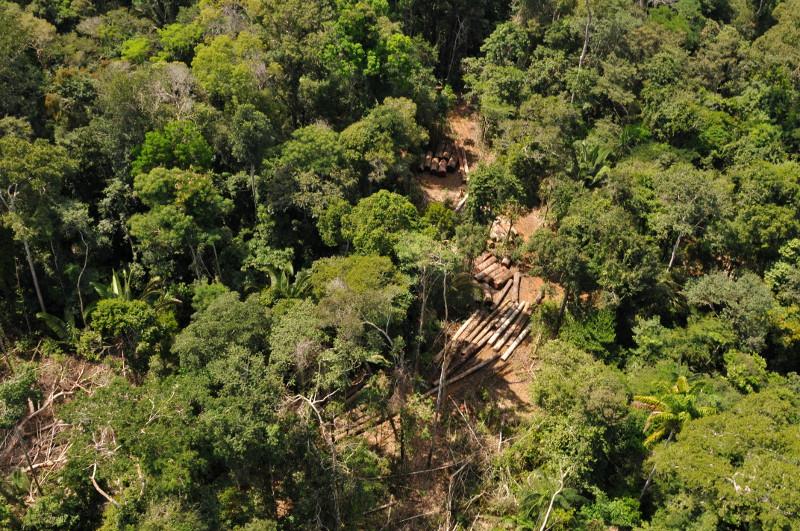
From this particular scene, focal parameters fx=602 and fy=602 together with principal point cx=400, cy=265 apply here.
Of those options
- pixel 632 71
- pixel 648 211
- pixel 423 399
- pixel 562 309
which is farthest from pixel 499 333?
pixel 632 71

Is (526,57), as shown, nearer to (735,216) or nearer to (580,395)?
(735,216)

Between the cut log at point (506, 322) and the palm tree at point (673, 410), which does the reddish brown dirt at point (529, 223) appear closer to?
the cut log at point (506, 322)

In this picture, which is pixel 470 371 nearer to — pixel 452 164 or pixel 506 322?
pixel 506 322

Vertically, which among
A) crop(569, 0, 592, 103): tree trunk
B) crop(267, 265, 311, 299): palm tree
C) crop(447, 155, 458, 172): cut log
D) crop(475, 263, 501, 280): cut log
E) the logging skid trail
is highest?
crop(569, 0, 592, 103): tree trunk

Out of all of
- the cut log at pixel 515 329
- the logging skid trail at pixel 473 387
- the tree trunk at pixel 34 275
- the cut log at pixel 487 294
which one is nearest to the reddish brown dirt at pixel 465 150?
the logging skid trail at pixel 473 387

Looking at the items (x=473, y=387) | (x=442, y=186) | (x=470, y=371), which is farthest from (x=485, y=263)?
(x=473, y=387)

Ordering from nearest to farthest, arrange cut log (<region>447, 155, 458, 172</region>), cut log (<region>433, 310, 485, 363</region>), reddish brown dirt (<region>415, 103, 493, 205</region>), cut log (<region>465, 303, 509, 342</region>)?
cut log (<region>433, 310, 485, 363</region>) → cut log (<region>465, 303, 509, 342</region>) → reddish brown dirt (<region>415, 103, 493, 205</region>) → cut log (<region>447, 155, 458, 172</region>)

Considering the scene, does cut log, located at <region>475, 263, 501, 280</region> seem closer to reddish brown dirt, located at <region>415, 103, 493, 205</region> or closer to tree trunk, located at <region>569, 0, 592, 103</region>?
reddish brown dirt, located at <region>415, 103, 493, 205</region>

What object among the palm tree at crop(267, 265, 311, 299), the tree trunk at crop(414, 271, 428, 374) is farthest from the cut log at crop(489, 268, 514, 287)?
the palm tree at crop(267, 265, 311, 299)
